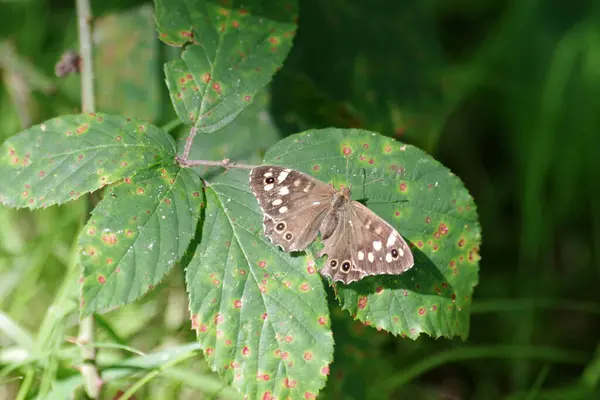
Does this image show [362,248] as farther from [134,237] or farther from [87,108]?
[87,108]

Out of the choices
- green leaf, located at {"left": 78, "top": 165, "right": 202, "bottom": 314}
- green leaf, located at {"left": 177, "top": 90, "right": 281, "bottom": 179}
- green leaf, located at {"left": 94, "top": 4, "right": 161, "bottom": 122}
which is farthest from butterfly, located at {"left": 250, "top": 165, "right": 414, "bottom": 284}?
green leaf, located at {"left": 94, "top": 4, "right": 161, "bottom": 122}

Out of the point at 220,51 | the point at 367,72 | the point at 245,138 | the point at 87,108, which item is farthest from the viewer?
the point at 367,72

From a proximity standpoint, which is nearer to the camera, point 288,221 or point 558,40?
point 288,221

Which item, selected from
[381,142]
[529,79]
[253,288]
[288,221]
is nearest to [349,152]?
[381,142]

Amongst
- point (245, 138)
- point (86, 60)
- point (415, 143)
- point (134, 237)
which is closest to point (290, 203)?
point (134, 237)

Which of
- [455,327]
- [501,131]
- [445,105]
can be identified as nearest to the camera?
[455,327]

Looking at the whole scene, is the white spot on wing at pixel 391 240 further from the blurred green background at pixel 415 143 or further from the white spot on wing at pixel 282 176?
the blurred green background at pixel 415 143

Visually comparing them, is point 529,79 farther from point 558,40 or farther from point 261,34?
point 261,34

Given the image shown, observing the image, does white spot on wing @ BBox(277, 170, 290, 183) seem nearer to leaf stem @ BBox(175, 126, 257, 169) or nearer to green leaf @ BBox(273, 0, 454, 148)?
leaf stem @ BBox(175, 126, 257, 169)
